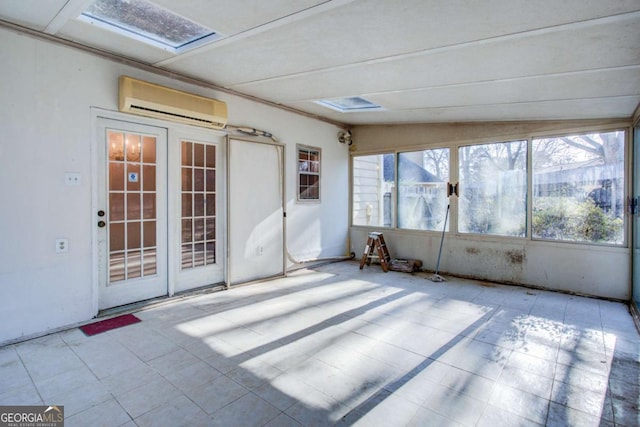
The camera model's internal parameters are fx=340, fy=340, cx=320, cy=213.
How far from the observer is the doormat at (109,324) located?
3209mm

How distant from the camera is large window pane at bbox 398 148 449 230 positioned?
5.76 m

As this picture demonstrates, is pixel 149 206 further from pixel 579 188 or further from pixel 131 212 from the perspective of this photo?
pixel 579 188

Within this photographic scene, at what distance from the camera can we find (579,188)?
14.8 ft

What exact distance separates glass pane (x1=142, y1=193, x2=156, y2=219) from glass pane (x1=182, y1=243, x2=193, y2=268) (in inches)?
22.5

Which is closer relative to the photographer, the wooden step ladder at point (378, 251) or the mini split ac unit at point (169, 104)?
the mini split ac unit at point (169, 104)

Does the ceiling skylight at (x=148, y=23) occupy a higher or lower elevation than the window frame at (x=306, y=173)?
higher

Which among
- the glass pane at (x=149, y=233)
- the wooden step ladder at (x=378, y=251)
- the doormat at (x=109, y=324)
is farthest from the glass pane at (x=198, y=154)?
the wooden step ladder at (x=378, y=251)

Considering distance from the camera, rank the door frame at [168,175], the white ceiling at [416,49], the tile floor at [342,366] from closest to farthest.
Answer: the tile floor at [342,366] < the white ceiling at [416,49] < the door frame at [168,175]

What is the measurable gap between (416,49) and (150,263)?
3629mm

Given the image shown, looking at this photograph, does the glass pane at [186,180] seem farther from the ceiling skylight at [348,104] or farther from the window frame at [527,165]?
the window frame at [527,165]

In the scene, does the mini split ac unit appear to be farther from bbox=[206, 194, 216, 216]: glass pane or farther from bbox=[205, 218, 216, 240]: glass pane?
bbox=[205, 218, 216, 240]: glass pane

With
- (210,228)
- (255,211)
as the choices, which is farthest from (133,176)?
(255,211)

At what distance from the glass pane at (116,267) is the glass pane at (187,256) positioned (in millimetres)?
711

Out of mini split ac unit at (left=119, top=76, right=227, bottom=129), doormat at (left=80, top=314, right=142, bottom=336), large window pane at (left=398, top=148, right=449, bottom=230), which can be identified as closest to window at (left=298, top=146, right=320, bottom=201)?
large window pane at (left=398, top=148, right=449, bottom=230)
